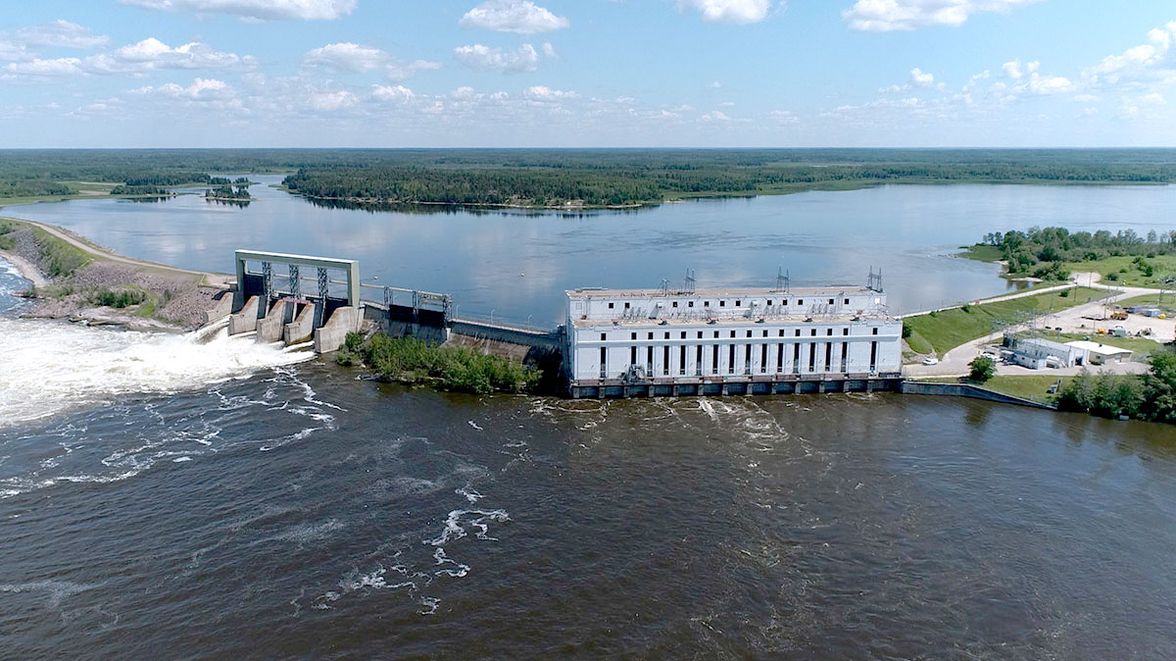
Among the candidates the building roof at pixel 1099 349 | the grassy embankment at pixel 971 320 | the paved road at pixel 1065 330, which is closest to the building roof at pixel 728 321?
the paved road at pixel 1065 330

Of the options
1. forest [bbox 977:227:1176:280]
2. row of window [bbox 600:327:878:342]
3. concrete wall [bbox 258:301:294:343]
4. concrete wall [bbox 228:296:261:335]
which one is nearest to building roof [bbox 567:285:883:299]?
row of window [bbox 600:327:878:342]

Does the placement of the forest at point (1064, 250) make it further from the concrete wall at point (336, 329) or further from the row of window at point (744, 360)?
the concrete wall at point (336, 329)

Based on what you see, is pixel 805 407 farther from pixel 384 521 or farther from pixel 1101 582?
pixel 384 521

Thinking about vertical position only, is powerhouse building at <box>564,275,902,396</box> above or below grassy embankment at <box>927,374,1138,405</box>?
above

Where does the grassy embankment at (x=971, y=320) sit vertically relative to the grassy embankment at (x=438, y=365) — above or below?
above

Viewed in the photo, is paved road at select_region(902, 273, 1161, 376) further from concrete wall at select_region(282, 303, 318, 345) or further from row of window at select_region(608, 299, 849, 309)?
concrete wall at select_region(282, 303, 318, 345)

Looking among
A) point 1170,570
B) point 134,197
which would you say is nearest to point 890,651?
point 1170,570
